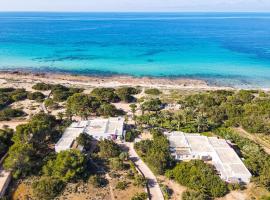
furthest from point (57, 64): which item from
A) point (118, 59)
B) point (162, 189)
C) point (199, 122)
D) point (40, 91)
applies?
point (162, 189)

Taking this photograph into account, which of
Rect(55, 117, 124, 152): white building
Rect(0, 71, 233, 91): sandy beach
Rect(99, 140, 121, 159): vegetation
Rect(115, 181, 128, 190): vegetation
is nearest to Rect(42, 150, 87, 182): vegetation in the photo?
Rect(99, 140, 121, 159): vegetation

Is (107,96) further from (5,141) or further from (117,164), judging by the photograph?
(117,164)

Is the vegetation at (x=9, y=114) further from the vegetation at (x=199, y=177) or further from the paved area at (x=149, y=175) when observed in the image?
the vegetation at (x=199, y=177)

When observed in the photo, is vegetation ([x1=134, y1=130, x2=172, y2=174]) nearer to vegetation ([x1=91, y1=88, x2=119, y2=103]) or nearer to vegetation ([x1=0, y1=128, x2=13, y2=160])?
vegetation ([x1=0, y1=128, x2=13, y2=160])

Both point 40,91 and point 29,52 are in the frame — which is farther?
point 29,52

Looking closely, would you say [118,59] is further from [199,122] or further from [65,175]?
[65,175]

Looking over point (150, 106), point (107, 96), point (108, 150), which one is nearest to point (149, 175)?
point (108, 150)
